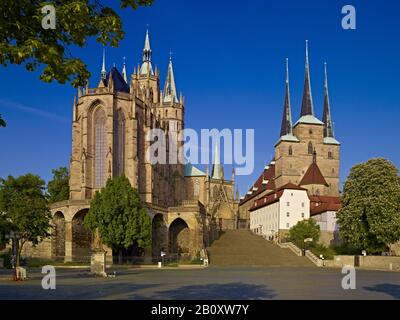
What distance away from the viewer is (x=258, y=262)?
6188 cm

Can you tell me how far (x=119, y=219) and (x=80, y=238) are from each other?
42.6 feet

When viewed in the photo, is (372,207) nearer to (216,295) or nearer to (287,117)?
(216,295)

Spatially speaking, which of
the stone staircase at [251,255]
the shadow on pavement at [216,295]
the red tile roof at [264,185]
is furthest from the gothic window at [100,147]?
the red tile roof at [264,185]

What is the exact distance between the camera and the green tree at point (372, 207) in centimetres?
5625

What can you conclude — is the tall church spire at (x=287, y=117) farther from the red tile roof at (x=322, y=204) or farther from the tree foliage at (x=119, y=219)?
the tree foliage at (x=119, y=219)

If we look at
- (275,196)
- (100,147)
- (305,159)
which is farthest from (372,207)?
(305,159)

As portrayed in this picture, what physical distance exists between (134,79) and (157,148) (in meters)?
37.7

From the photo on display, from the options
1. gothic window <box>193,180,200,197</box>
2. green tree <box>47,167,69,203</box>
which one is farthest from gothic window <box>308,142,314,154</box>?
green tree <box>47,167,69,203</box>

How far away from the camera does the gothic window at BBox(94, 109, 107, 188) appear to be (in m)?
74.8

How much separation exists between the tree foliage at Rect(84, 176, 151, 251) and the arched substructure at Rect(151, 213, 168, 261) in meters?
12.9

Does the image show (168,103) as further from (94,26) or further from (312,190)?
(94,26)

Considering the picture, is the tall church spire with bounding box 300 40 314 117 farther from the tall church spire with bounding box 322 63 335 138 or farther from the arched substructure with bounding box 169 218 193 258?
the arched substructure with bounding box 169 218 193 258

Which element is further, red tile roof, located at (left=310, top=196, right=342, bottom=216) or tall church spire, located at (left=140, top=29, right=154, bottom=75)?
tall church spire, located at (left=140, top=29, right=154, bottom=75)
